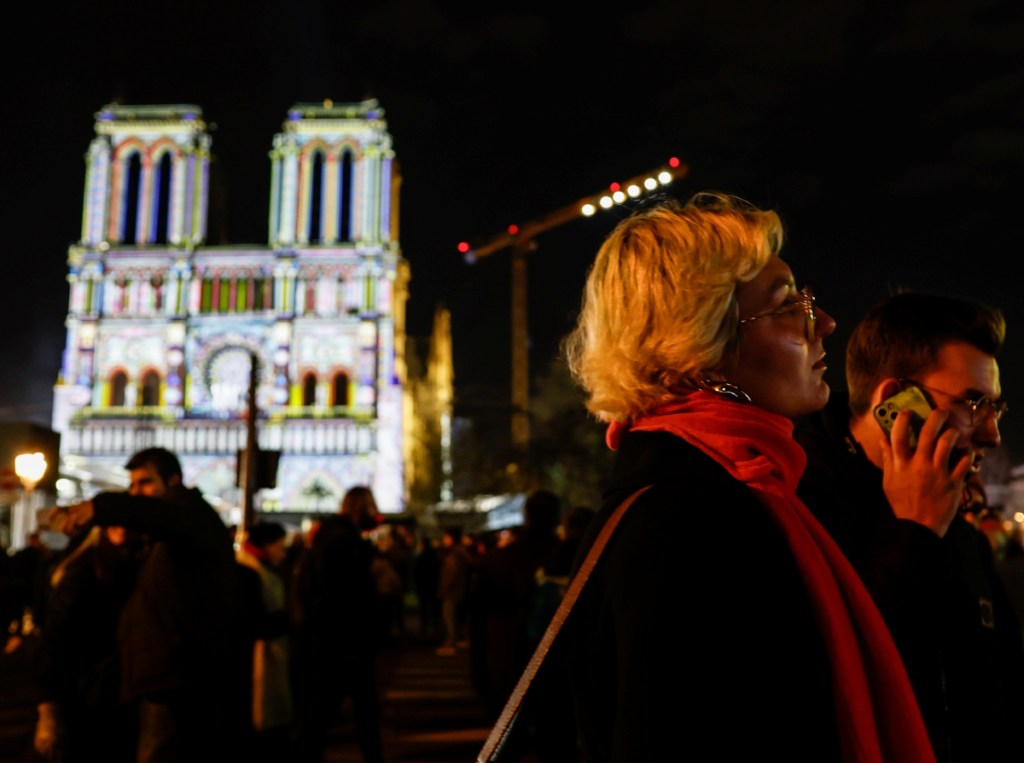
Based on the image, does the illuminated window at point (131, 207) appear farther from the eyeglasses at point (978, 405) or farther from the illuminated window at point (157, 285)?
the eyeglasses at point (978, 405)

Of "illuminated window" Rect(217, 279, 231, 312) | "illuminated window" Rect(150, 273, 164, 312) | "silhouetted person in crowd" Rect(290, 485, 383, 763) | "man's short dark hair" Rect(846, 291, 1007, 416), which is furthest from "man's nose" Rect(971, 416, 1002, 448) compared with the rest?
"illuminated window" Rect(150, 273, 164, 312)

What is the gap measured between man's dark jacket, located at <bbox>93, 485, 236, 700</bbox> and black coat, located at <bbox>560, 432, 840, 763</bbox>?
3332 millimetres

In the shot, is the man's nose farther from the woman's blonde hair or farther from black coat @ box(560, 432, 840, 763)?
black coat @ box(560, 432, 840, 763)

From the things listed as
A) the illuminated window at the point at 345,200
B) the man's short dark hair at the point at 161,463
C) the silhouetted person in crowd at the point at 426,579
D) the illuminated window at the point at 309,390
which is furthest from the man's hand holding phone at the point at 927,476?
the illuminated window at the point at 345,200

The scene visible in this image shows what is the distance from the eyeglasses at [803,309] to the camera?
6.40 ft

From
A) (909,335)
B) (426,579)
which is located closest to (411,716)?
(909,335)

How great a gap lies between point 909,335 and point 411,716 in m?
8.68

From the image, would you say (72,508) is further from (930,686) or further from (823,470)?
(930,686)

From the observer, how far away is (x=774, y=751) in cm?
149

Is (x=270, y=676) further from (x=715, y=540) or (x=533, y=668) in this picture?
(x=715, y=540)

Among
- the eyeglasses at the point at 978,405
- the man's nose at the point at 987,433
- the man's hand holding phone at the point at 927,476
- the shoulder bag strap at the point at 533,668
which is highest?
the eyeglasses at the point at 978,405

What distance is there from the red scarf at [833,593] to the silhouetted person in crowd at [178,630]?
10.7 ft

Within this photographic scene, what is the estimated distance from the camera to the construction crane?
116 ft

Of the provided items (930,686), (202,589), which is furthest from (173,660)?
(930,686)
